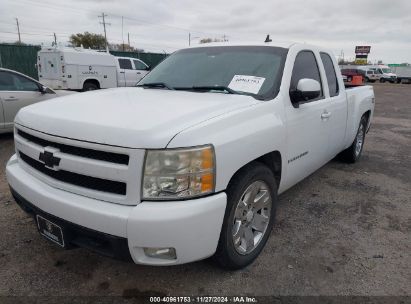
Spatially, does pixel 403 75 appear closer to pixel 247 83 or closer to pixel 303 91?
pixel 303 91

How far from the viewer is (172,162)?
2.09m

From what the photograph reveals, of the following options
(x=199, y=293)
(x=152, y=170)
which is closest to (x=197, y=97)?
(x=152, y=170)

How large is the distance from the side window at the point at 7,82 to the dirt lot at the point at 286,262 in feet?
9.99

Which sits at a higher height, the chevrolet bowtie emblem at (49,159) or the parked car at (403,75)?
the chevrolet bowtie emblem at (49,159)

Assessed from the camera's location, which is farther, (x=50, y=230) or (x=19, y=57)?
(x=19, y=57)

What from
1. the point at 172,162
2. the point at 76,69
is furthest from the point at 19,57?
the point at 172,162

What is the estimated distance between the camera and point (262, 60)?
132 inches

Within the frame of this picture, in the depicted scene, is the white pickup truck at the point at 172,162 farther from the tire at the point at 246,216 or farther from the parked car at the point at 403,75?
the parked car at the point at 403,75

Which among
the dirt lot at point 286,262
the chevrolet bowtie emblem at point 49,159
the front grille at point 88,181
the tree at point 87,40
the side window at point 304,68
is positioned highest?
the tree at point 87,40

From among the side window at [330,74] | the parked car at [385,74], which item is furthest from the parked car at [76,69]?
the parked car at [385,74]

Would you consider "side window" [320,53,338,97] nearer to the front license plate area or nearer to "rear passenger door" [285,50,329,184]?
"rear passenger door" [285,50,329,184]

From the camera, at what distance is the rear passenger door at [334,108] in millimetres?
4000

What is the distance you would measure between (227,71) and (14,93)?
5030 mm

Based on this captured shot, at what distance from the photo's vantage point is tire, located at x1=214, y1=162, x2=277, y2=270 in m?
2.42
